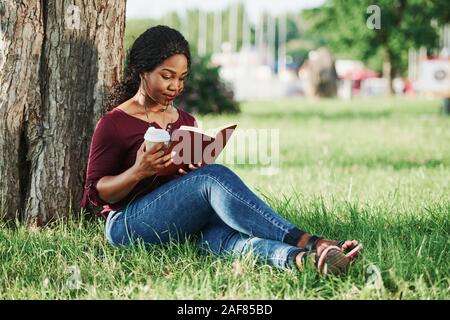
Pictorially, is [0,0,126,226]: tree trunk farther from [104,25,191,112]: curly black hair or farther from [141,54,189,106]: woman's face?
[141,54,189,106]: woman's face

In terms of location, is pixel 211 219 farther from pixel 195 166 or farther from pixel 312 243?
pixel 312 243

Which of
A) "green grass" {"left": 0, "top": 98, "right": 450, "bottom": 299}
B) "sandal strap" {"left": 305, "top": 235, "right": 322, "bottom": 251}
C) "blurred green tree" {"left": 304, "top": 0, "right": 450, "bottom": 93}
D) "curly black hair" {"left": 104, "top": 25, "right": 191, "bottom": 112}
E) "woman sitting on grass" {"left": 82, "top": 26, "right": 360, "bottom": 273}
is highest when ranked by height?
"blurred green tree" {"left": 304, "top": 0, "right": 450, "bottom": 93}

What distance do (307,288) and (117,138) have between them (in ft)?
3.79

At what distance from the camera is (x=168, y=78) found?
382 centimetres

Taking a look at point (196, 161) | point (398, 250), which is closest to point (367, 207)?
point (398, 250)

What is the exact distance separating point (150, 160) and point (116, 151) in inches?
12.2

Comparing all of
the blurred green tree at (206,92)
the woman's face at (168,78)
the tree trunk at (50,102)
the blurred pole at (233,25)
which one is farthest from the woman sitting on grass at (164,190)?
the blurred pole at (233,25)

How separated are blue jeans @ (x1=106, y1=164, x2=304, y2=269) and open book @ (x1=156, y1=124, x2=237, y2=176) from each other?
0.25 ft

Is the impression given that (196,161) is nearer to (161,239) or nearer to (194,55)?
(161,239)

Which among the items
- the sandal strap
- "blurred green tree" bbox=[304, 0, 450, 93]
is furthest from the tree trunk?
"blurred green tree" bbox=[304, 0, 450, 93]

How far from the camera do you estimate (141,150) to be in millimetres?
3566

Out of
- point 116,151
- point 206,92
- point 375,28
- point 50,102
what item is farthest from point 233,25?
point 116,151

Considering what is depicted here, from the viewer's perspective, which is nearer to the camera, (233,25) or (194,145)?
(194,145)

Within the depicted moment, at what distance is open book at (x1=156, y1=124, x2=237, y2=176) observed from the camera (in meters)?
3.55
